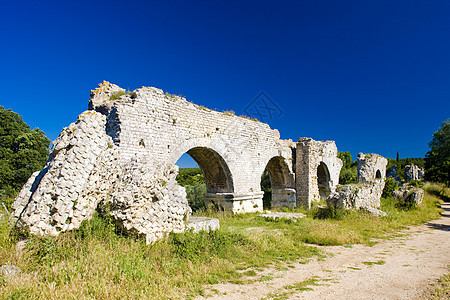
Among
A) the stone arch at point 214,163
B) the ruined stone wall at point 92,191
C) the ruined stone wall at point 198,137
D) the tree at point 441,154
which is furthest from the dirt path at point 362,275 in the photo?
the tree at point 441,154

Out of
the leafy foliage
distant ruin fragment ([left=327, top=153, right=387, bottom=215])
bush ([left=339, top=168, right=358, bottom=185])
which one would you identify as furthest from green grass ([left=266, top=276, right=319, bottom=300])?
the leafy foliage

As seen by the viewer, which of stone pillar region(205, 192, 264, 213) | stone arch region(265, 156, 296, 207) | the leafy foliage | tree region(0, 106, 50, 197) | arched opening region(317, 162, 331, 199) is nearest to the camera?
stone pillar region(205, 192, 264, 213)

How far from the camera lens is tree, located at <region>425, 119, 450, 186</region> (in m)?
21.4

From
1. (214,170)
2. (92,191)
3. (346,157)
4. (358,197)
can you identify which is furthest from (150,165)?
(346,157)

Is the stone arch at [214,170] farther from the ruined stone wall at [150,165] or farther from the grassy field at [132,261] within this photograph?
the grassy field at [132,261]

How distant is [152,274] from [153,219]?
1420mm

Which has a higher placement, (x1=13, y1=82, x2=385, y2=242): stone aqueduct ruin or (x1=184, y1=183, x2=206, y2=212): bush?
(x1=13, y1=82, x2=385, y2=242): stone aqueduct ruin

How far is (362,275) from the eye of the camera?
175 inches

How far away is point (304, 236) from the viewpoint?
6922 mm

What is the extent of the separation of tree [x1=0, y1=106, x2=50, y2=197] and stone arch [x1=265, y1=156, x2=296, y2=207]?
16.6 meters

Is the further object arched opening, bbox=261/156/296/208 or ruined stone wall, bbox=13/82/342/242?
arched opening, bbox=261/156/296/208

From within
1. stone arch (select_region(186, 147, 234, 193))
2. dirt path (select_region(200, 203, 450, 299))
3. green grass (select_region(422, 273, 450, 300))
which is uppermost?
stone arch (select_region(186, 147, 234, 193))

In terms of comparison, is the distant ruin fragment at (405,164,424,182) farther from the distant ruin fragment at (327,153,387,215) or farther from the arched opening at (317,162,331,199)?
the distant ruin fragment at (327,153,387,215)

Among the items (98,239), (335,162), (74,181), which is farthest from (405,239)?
(335,162)
